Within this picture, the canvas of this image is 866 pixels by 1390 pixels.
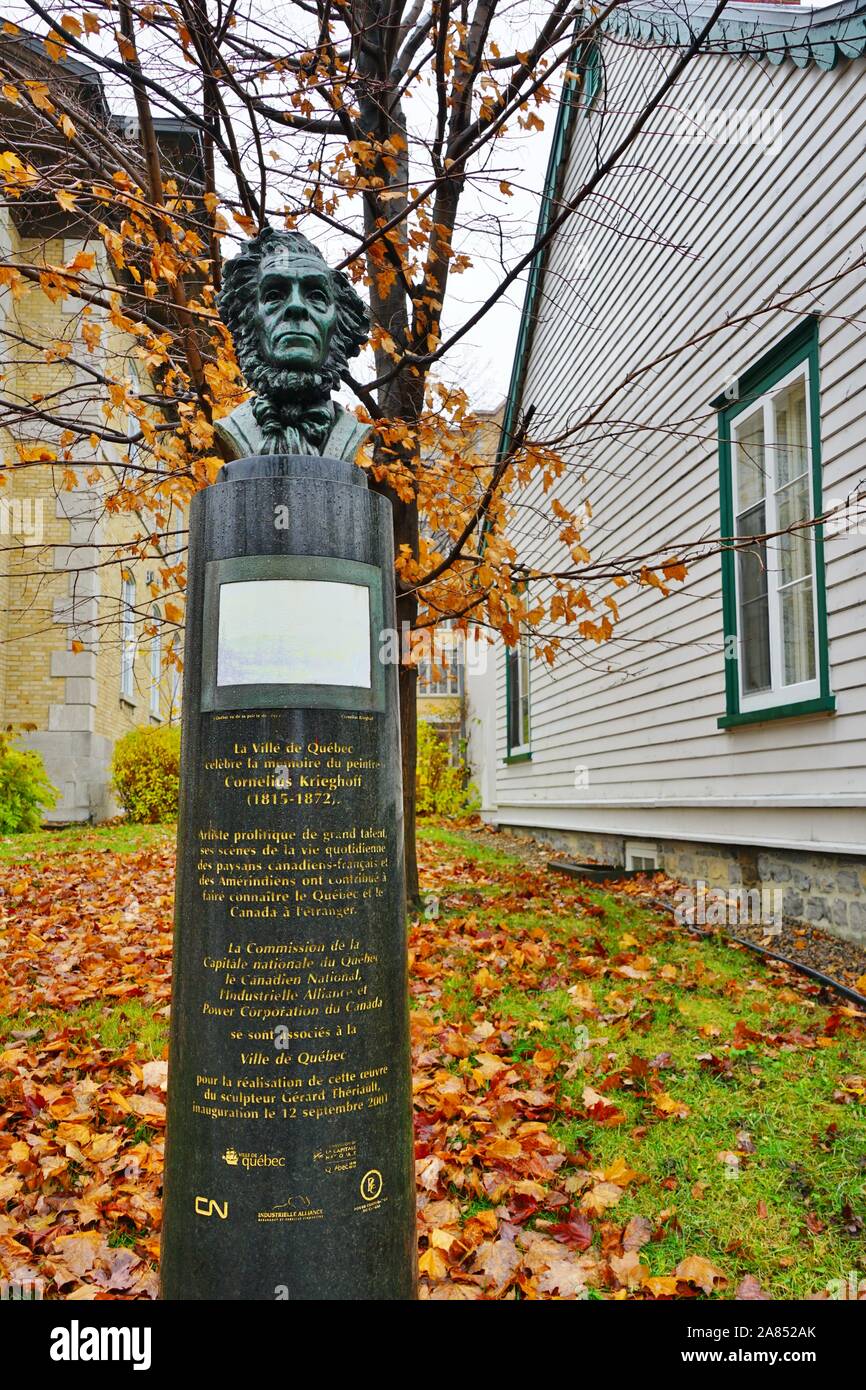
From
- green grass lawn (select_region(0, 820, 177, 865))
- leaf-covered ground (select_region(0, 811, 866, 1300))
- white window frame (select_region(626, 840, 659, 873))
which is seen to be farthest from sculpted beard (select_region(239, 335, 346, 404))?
green grass lawn (select_region(0, 820, 177, 865))

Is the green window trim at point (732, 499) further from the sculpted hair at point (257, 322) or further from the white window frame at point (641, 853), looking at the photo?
the sculpted hair at point (257, 322)

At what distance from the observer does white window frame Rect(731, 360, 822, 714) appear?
266 inches

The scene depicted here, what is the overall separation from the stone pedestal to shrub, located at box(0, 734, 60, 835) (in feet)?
40.3

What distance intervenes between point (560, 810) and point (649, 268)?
7.21 m

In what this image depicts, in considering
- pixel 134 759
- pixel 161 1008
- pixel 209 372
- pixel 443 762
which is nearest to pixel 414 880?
pixel 161 1008

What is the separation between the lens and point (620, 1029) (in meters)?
4.93

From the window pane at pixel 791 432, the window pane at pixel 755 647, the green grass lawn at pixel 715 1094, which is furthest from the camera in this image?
the window pane at pixel 755 647

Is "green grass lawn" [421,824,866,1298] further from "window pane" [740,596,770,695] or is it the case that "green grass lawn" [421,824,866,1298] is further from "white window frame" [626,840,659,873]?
"white window frame" [626,840,659,873]

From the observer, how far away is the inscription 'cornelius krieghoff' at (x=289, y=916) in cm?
254

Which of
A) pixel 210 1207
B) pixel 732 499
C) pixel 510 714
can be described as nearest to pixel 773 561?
pixel 732 499

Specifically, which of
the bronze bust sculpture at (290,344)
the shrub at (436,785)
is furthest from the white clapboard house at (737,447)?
the shrub at (436,785)

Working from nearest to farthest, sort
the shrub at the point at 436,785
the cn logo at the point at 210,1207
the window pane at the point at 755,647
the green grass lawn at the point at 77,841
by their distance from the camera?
the cn logo at the point at 210,1207 → the window pane at the point at 755,647 → the green grass lawn at the point at 77,841 → the shrub at the point at 436,785

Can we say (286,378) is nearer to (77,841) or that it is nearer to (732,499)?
(732,499)

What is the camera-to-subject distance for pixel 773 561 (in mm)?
7387
